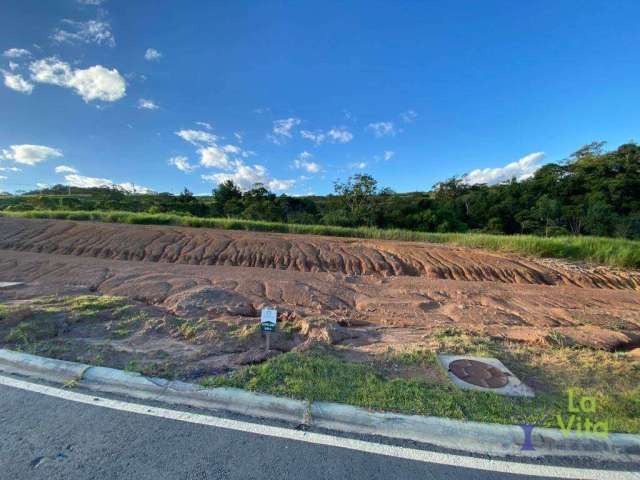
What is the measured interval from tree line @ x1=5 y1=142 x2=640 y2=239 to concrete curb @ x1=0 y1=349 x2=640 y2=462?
23.5 meters

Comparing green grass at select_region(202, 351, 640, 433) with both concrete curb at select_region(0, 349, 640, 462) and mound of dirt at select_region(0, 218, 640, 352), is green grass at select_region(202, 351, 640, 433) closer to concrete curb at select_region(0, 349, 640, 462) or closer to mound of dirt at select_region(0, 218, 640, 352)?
concrete curb at select_region(0, 349, 640, 462)

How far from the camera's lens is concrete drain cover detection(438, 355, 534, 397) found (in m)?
2.99

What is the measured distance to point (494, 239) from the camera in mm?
12180

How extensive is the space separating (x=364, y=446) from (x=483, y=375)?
1.77 metres

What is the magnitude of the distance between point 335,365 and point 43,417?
8.78 feet

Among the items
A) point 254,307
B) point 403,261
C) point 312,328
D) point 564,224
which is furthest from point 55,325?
point 564,224

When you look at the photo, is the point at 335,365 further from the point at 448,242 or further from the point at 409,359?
the point at 448,242

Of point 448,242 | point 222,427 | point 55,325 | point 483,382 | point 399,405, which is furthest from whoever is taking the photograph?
point 448,242

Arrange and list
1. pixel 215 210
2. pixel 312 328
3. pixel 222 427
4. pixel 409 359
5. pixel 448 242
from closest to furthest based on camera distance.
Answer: pixel 222 427 < pixel 409 359 < pixel 312 328 < pixel 448 242 < pixel 215 210

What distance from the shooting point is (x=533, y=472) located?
2100mm

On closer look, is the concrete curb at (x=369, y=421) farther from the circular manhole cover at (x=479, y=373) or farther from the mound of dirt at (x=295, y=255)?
the mound of dirt at (x=295, y=255)

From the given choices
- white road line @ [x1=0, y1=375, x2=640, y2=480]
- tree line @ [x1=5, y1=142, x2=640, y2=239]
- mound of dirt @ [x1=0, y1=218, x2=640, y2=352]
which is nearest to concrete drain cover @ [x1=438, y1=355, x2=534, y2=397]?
white road line @ [x1=0, y1=375, x2=640, y2=480]

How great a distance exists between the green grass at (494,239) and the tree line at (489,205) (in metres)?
10.7

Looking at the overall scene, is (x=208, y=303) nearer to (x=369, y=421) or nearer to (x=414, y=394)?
(x=369, y=421)
